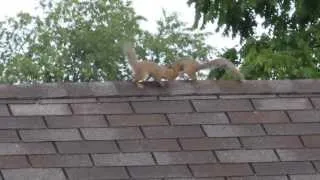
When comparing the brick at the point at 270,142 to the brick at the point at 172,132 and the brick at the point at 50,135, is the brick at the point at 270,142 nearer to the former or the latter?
the brick at the point at 172,132

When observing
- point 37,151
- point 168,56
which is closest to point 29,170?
point 37,151

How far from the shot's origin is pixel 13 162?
3357 mm

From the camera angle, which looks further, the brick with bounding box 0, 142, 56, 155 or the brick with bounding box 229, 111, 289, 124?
the brick with bounding box 229, 111, 289, 124

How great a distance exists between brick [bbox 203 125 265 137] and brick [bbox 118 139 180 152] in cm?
19

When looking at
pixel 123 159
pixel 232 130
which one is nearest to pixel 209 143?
pixel 232 130

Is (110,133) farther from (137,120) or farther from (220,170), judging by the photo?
(220,170)

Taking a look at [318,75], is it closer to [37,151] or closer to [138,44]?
[37,151]

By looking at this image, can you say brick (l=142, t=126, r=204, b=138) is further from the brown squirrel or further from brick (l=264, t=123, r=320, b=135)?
the brown squirrel

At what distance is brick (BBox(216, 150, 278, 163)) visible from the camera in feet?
11.4

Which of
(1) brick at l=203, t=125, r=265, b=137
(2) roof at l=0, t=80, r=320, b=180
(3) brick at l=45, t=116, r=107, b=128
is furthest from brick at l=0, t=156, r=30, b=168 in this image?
(1) brick at l=203, t=125, r=265, b=137

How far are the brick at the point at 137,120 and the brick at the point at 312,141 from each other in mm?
636

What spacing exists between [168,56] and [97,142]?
71.0 feet

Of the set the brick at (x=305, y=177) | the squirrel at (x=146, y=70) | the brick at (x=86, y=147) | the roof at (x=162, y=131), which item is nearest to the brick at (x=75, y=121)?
the roof at (x=162, y=131)

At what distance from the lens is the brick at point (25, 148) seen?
341 centimetres
